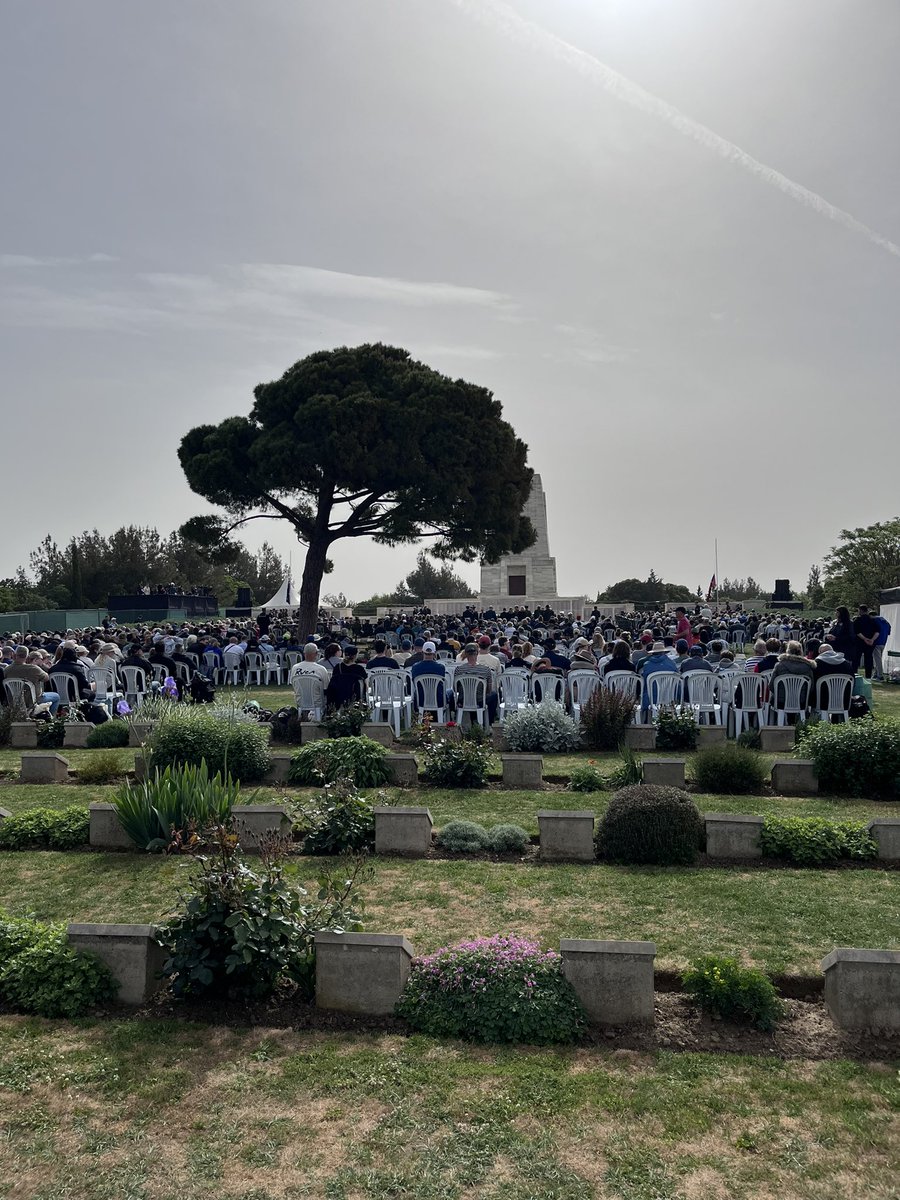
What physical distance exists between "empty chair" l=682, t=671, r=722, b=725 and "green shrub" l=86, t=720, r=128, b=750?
7.48 meters

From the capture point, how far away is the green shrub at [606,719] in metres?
11.4

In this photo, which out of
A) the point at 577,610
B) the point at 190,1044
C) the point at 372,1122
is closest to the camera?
the point at 372,1122

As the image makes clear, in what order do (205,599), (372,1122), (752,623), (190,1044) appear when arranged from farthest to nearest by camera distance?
(205,599) → (752,623) → (190,1044) → (372,1122)

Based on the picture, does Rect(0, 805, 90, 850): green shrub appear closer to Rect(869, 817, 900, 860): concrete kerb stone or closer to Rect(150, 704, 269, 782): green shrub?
Rect(150, 704, 269, 782): green shrub

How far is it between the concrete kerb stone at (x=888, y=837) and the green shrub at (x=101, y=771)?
23.8ft

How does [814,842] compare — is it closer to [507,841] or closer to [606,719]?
[507,841]

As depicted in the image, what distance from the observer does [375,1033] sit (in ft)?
14.1

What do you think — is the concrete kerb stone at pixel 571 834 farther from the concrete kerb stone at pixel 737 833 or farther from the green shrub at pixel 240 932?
the green shrub at pixel 240 932

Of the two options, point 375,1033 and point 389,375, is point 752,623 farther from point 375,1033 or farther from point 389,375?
point 375,1033

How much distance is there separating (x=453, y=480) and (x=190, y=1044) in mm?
26135

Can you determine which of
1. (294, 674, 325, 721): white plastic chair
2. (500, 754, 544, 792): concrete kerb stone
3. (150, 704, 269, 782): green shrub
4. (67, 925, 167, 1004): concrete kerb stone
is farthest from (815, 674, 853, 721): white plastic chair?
(67, 925, 167, 1004): concrete kerb stone

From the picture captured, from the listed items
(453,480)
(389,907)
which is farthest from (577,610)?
(389,907)

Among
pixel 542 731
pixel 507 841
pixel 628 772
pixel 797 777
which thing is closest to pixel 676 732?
pixel 542 731

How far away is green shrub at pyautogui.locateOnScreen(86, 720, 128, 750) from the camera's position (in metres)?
11.9
